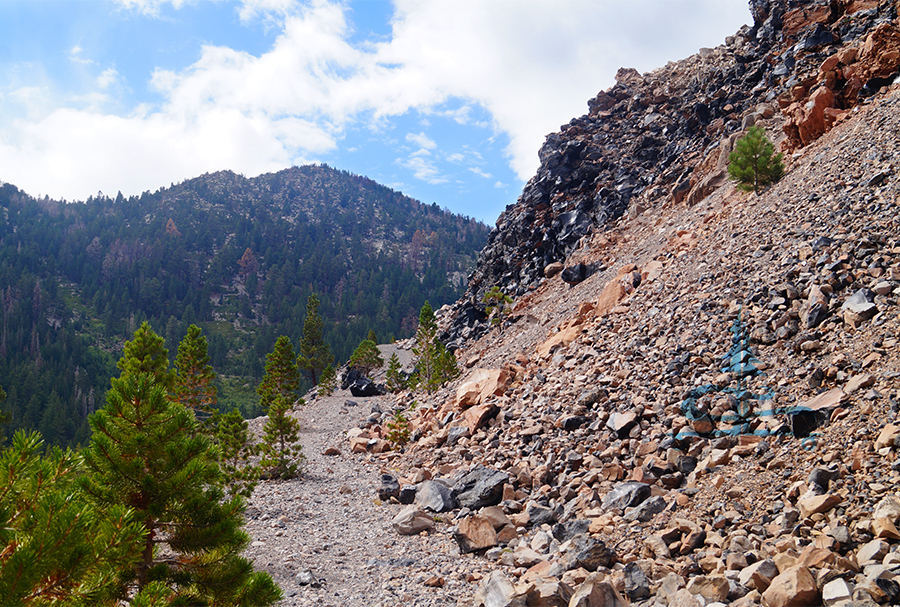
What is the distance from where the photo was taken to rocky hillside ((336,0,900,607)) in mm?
7184

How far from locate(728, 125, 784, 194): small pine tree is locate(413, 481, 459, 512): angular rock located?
21486 mm

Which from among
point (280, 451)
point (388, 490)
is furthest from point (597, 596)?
point (280, 451)

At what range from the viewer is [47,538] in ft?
12.4

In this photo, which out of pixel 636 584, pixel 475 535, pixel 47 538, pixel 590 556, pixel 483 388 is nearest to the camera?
pixel 47 538

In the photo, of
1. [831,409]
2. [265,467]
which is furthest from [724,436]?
[265,467]

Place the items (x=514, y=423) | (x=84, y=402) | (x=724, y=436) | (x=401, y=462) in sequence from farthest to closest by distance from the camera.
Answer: (x=84, y=402)
(x=401, y=462)
(x=514, y=423)
(x=724, y=436)

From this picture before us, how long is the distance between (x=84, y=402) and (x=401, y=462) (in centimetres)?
13113

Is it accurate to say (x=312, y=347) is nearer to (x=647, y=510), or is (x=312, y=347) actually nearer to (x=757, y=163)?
(x=757, y=163)

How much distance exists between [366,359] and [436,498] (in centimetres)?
5175

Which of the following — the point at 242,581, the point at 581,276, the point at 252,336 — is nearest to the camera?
the point at 242,581

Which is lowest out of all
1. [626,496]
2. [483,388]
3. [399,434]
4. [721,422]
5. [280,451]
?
[626,496]

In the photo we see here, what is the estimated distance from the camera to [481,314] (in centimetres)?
5897

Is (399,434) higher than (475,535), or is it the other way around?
(399,434)

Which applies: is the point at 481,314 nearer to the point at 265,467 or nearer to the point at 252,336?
the point at 265,467
